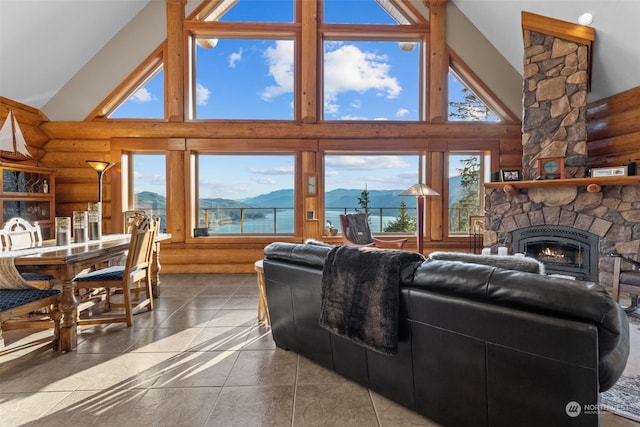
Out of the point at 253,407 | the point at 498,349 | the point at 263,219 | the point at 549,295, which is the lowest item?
the point at 253,407

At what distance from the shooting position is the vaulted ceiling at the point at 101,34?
384 cm

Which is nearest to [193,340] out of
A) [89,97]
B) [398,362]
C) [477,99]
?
[398,362]

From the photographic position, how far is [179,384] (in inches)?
81.2

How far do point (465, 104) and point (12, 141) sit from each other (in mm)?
7105

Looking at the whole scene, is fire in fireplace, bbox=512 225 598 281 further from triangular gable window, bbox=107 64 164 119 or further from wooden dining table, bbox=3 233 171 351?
triangular gable window, bbox=107 64 164 119

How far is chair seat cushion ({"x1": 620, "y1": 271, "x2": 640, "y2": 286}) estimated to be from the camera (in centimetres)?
305

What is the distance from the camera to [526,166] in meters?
4.66

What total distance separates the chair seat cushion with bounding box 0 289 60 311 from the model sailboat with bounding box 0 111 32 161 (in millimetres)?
3057

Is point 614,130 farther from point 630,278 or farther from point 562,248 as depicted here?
point 630,278

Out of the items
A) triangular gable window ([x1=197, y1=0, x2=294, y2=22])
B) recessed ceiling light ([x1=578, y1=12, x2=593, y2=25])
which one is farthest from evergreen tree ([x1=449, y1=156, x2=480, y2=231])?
triangular gable window ([x1=197, y1=0, x2=294, y2=22])

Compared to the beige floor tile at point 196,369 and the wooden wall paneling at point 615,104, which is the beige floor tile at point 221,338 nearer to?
the beige floor tile at point 196,369

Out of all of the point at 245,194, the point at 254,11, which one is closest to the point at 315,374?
the point at 245,194

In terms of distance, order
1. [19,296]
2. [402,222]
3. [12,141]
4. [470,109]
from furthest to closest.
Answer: [402,222] < [470,109] < [12,141] < [19,296]

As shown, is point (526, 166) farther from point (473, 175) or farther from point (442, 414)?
point (442, 414)
